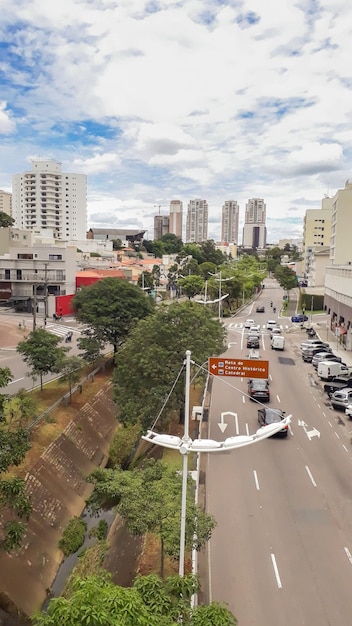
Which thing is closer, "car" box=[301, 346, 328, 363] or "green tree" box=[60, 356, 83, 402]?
"green tree" box=[60, 356, 83, 402]

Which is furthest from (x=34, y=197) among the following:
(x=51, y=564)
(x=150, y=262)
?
(x=51, y=564)

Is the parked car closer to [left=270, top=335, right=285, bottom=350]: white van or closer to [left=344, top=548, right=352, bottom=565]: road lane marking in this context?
[left=270, top=335, right=285, bottom=350]: white van

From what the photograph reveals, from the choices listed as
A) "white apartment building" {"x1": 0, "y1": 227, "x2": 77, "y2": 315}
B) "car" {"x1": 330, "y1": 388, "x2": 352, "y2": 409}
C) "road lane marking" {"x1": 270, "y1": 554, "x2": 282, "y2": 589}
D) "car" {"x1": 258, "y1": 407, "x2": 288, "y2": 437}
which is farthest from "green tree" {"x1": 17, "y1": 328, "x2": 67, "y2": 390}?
"white apartment building" {"x1": 0, "y1": 227, "x2": 77, "y2": 315}

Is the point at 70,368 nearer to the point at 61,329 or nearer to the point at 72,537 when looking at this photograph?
the point at 72,537

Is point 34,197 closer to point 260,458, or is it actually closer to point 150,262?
point 150,262

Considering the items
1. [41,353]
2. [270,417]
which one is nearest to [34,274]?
[41,353]

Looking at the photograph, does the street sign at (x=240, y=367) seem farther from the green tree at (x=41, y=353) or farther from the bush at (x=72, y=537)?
the green tree at (x=41, y=353)
